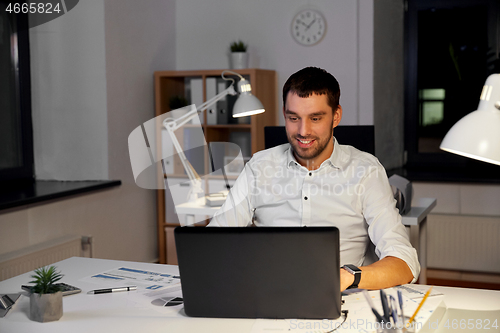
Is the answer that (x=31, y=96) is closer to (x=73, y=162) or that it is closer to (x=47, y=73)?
(x=47, y=73)

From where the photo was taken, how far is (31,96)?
323 cm

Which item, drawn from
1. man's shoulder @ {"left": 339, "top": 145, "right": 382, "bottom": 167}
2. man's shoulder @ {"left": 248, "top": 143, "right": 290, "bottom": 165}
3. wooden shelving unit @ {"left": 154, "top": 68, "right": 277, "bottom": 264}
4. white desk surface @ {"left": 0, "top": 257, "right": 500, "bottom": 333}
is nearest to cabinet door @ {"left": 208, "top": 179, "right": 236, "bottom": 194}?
wooden shelving unit @ {"left": 154, "top": 68, "right": 277, "bottom": 264}

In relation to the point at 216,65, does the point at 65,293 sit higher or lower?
lower

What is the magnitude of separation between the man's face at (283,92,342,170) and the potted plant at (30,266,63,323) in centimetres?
85

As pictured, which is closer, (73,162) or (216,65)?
(73,162)

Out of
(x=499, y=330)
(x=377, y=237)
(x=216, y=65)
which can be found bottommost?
(x=499, y=330)

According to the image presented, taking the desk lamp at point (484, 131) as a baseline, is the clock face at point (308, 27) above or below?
above

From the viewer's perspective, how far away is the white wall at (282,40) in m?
3.63

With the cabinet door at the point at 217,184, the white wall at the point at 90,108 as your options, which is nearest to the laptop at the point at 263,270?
the white wall at the point at 90,108

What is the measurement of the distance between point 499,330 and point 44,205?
2328 millimetres

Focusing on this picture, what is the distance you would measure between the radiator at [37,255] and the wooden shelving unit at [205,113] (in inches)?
36.8

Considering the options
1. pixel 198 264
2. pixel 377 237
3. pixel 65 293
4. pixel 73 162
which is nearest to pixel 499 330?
pixel 377 237

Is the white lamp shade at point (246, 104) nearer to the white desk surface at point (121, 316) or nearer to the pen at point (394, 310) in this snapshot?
the white desk surface at point (121, 316)

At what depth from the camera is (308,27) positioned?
12.3 ft
